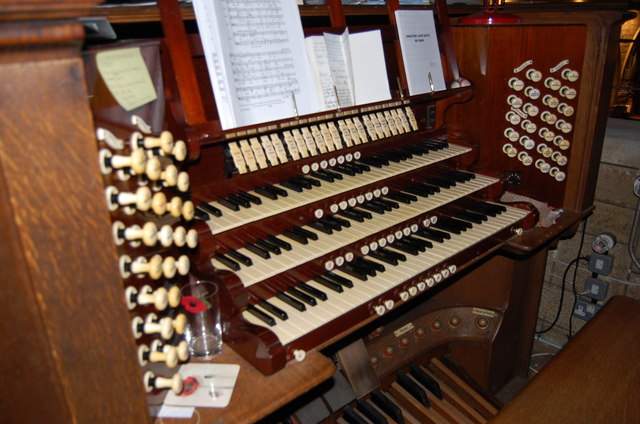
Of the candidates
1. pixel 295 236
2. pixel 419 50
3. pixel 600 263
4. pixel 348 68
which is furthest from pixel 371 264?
pixel 600 263

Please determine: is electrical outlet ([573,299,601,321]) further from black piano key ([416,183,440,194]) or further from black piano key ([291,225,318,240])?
black piano key ([291,225,318,240])

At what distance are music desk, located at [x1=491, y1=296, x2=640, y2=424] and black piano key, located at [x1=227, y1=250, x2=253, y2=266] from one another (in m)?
0.90

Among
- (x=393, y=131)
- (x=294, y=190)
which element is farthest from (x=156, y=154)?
(x=393, y=131)

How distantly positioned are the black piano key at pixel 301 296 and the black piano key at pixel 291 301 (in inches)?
0.9

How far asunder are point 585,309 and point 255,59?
2362mm

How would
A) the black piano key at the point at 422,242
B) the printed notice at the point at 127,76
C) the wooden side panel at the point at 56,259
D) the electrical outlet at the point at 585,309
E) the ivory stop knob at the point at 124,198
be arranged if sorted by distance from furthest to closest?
the electrical outlet at the point at 585,309 < the black piano key at the point at 422,242 < the printed notice at the point at 127,76 < the ivory stop knob at the point at 124,198 < the wooden side panel at the point at 56,259

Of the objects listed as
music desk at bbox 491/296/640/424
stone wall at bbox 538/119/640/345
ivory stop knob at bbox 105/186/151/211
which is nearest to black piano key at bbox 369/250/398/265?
music desk at bbox 491/296/640/424

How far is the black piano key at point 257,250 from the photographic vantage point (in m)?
1.65

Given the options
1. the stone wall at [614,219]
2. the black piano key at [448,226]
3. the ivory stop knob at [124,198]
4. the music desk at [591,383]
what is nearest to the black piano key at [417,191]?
the black piano key at [448,226]

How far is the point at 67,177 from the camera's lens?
0.83 m

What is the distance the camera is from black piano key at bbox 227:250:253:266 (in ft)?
5.24

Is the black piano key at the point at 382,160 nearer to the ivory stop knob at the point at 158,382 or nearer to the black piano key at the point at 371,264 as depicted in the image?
the black piano key at the point at 371,264

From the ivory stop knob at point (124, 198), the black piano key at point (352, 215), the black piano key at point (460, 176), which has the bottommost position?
the black piano key at point (460, 176)

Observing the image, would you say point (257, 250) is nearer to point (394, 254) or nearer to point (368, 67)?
point (394, 254)
